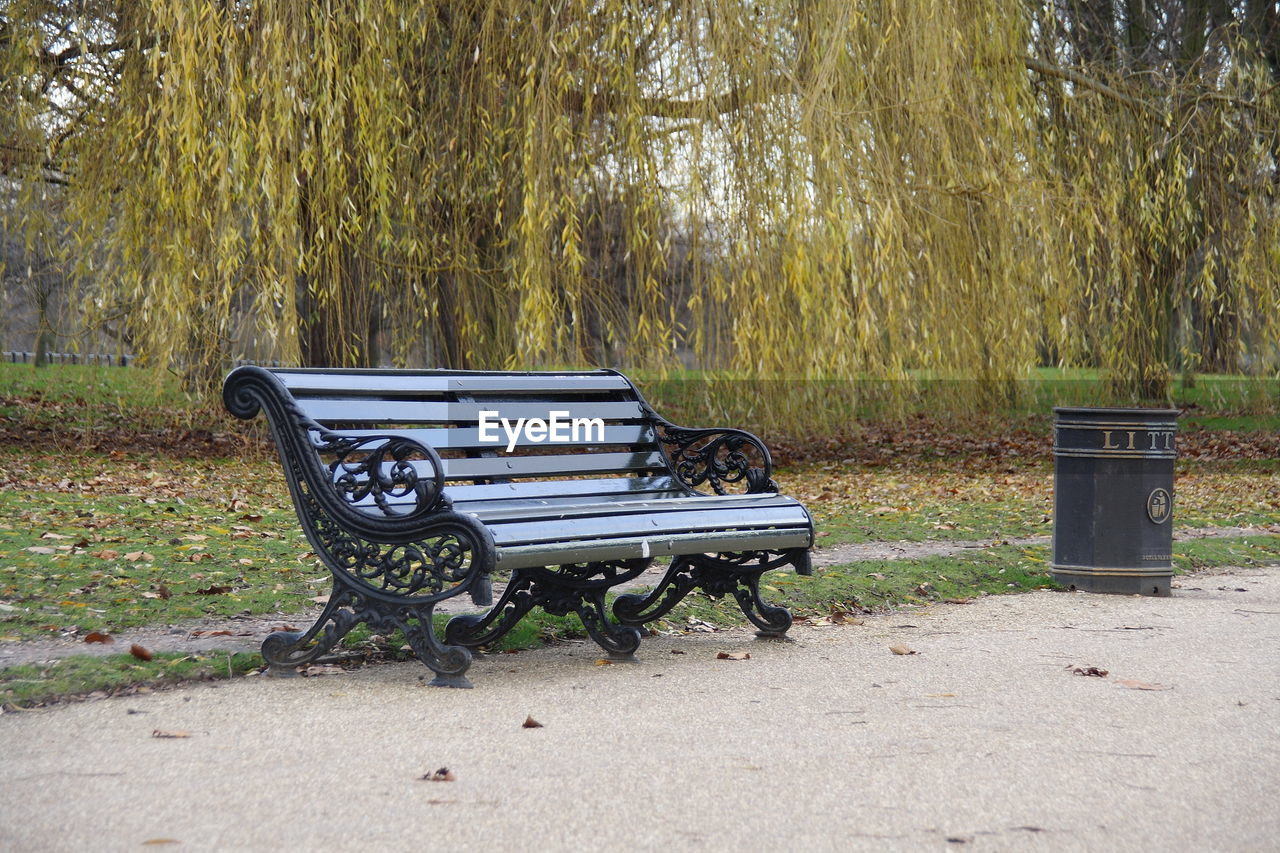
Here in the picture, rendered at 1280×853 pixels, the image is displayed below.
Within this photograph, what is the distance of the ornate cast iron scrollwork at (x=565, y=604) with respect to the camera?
5.35 meters

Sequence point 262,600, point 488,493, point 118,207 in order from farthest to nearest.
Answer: point 118,207, point 262,600, point 488,493

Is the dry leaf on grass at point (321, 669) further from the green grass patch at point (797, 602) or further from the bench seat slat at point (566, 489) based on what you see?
the bench seat slat at point (566, 489)

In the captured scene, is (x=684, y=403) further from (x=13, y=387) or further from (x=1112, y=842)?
(x=13, y=387)

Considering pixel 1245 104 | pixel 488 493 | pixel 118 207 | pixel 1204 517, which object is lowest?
pixel 1204 517

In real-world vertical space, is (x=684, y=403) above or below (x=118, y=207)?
below

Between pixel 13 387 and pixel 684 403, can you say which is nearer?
pixel 684 403

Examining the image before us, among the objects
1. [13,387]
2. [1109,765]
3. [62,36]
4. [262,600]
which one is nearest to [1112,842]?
[1109,765]

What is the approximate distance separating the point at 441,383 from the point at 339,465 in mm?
698

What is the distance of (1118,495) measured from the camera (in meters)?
7.18

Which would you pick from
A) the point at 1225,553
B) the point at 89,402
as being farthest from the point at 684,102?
the point at 89,402

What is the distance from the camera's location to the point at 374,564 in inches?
190

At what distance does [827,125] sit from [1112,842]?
6306 millimetres

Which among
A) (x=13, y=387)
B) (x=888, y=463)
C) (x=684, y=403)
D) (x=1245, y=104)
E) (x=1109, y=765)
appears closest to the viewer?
(x=1109, y=765)

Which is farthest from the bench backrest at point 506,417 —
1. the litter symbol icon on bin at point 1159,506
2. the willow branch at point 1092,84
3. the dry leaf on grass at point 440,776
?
the willow branch at point 1092,84
